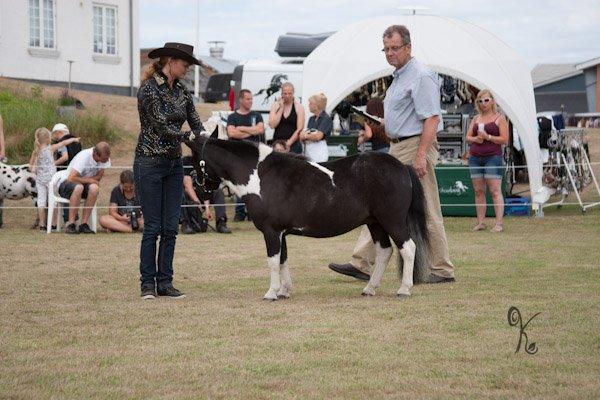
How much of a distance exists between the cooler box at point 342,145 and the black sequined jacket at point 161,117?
10.1 m

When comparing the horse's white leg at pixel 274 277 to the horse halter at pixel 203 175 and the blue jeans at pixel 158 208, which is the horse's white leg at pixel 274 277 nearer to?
the horse halter at pixel 203 175

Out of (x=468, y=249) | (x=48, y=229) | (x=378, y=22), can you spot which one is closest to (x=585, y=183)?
(x=378, y=22)

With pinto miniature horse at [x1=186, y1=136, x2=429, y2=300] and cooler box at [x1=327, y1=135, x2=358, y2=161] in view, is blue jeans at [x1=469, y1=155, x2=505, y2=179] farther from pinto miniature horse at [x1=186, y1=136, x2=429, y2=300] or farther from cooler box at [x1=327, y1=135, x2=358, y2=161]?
pinto miniature horse at [x1=186, y1=136, x2=429, y2=300]

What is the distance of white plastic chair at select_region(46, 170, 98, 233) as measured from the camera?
1683cm

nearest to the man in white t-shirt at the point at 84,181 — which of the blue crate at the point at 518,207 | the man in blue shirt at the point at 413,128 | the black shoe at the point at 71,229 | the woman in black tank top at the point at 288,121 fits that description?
the black shoe at the point at 71,229

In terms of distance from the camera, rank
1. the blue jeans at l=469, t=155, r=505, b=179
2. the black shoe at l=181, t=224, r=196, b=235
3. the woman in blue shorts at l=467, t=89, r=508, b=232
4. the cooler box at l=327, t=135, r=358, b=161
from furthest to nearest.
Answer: the cooler box at l=327, t=135, r=358, b=161
the black shoe at l=181, t=224, r=196, b=235
the blue jeans at l=469, t=155, r=505, b=179
the woman in blue shorts at l=467, t=89, r=508, b=232

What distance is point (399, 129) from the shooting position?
1012 cm

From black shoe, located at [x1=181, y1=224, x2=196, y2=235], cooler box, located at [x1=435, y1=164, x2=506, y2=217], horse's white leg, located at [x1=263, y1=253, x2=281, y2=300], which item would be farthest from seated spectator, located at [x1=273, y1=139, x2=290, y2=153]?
horse's white leg, located at [x1=263, y1=253, x2=281, y2=300]

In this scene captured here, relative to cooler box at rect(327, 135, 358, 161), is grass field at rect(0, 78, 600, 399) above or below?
below

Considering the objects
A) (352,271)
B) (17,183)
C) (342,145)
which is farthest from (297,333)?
(342,145)

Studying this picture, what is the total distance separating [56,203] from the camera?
17.1m

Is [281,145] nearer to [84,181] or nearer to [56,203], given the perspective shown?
[84,181]

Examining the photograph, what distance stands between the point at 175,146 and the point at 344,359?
130 inches

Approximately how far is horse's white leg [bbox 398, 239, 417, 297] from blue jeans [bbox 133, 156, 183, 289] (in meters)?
1.93
